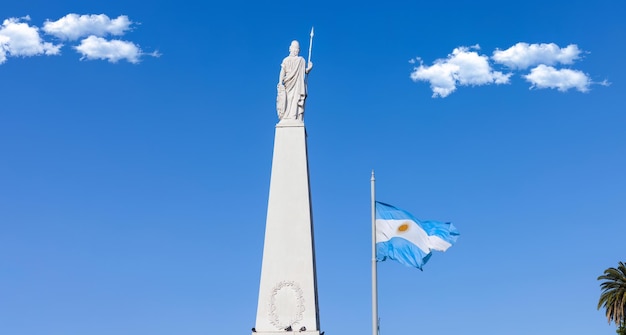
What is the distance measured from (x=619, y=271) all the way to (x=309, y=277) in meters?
30.5

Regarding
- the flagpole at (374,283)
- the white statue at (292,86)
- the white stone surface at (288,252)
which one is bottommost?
the flagpole at (374,283)

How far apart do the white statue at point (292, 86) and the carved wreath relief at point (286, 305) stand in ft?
23.7

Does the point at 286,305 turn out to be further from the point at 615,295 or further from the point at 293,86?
the point at 615,295

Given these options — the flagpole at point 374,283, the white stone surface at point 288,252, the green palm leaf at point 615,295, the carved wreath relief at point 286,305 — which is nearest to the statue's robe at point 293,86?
the white stone surface at point 288,252

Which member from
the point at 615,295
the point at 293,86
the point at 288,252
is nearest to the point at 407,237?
the point at 288,252

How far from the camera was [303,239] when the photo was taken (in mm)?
38531

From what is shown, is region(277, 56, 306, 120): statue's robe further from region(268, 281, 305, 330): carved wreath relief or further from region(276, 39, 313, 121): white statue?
region(268, 281, 305, 330): carved wreath relief

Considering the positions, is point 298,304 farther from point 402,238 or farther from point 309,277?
point 402,238

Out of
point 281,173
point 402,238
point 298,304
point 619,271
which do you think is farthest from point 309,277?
point 619,271

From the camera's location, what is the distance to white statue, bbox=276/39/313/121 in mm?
40750

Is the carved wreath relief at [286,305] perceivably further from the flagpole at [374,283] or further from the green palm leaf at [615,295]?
the green palm leaf at [615,295]

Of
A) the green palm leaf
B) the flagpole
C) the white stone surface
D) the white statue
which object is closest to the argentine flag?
the flagpole

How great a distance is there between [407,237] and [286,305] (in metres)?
8.97

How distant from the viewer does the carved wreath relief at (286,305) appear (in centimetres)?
3784
